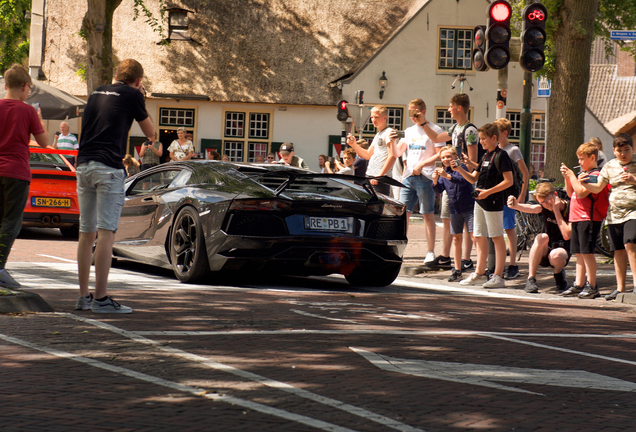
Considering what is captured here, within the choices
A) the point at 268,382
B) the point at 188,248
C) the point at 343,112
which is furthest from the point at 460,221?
the point at 343,112

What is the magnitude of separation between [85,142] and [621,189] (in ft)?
17.8

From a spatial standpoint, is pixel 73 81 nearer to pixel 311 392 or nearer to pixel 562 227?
pixel 562 227

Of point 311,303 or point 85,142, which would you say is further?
point 311,303

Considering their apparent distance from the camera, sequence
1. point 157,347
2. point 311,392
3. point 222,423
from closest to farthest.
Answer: point 222,423
point 311,392
point 157,347

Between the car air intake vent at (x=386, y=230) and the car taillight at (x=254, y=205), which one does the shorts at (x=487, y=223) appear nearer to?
the car air intake vent at (x=386, y=230)

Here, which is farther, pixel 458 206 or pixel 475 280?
pixel 458 206

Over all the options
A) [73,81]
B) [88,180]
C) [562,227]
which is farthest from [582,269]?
[73,81]

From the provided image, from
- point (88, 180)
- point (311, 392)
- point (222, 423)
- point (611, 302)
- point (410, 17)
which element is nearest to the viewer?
point (222, 423)

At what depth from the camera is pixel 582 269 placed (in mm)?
9977

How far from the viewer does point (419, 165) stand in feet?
36.9

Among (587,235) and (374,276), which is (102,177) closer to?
(374,276)

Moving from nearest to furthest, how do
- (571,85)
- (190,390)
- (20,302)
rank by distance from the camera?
(190,390) → (20,302) → (571,85)

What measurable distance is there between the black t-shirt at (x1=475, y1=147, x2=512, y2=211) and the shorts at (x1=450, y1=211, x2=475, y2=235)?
686mm

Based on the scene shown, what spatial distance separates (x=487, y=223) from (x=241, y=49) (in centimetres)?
2629
